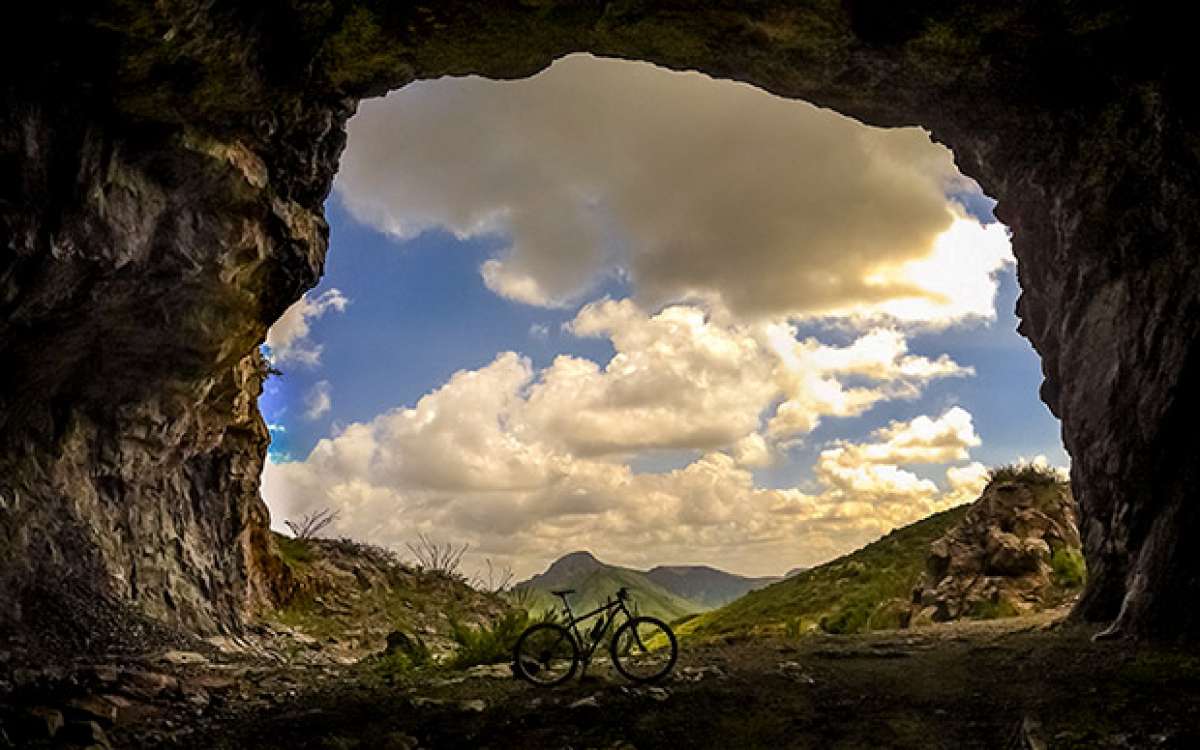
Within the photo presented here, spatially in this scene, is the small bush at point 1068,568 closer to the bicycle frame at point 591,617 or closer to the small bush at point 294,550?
the bicycle frame at point 591,617

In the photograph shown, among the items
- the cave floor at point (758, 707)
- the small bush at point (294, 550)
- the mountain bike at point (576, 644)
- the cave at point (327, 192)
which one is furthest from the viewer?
the small bush at point (294, 550)

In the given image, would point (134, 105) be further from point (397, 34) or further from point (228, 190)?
point (397, 34)

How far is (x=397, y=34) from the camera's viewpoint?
12.7 m

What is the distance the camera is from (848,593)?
34156 millimetres

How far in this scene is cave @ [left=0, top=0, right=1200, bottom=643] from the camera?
10969 mm

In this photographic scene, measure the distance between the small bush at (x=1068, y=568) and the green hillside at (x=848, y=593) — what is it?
4460 millimetres

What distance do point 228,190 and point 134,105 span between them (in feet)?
8.00

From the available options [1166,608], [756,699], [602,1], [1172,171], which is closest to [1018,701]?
[756,699]

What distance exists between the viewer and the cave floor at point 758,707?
26.5 ft

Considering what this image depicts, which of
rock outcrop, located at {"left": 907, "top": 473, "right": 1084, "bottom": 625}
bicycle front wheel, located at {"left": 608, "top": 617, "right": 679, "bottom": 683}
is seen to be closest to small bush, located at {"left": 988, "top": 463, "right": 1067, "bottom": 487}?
rock outcrop, located at {"left": 907, "top": 473, "right": 1084, "bottom": 625}

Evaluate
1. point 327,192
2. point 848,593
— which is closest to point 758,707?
point 327,192

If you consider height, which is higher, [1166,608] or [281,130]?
[281,130]

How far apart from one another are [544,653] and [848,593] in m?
25.8

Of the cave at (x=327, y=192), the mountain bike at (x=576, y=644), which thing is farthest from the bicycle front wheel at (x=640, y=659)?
the cave at (x=327, y=192)
